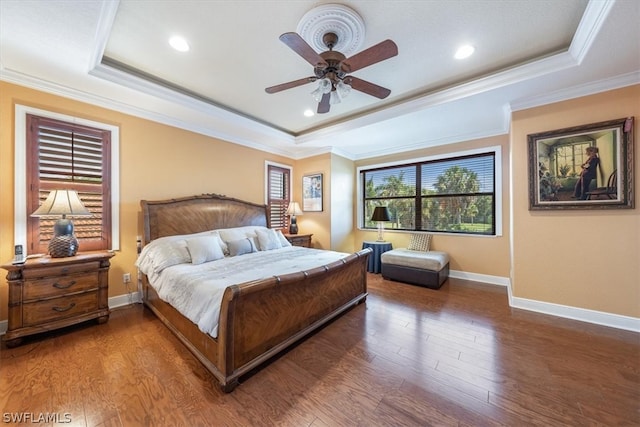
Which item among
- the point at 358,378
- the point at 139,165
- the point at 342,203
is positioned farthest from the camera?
the point at 342,203

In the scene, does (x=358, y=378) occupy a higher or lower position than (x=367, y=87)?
lower

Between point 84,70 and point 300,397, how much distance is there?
3.62 metres

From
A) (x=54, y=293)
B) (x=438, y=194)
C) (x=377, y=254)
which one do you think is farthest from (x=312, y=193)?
(x=54, y=293)

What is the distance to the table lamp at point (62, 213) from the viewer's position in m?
2.38

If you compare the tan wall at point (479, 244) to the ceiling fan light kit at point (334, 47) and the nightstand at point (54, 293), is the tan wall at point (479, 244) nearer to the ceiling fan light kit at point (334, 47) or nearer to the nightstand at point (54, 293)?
the ceiling fan light kit at point (334, 47)

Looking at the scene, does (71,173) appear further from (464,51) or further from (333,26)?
(464,51)

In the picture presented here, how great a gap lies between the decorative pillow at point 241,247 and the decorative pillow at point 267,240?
0.20m

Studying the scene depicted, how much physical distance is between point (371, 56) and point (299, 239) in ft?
11.6

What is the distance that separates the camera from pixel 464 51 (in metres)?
2.39

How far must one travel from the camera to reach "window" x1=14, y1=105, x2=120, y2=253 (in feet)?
8.22

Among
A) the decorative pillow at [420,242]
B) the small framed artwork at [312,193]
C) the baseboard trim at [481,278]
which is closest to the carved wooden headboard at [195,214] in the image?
the small framed artwork at [312,193]

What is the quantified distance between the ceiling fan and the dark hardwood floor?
2.47 meters

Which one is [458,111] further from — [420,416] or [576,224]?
[420,416]

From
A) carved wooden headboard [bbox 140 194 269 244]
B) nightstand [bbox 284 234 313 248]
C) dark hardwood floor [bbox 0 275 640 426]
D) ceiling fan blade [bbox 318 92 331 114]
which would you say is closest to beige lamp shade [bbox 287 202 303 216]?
nightstand [bbox 284 234 313 248]
